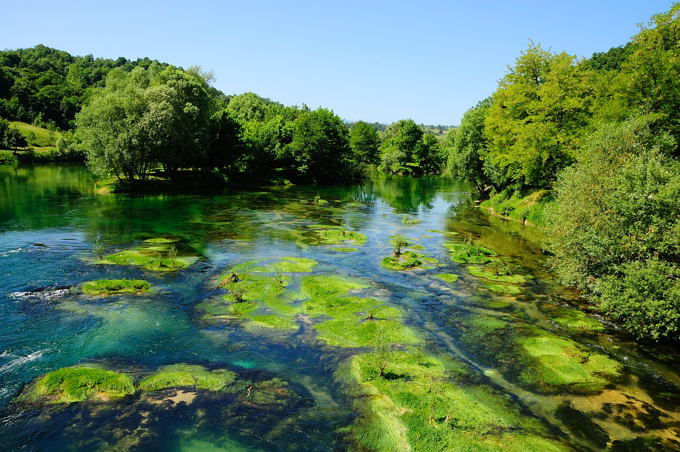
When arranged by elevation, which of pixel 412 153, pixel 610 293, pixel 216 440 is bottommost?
pixel 216 440

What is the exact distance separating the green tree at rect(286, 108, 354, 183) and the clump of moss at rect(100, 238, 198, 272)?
68.0 m

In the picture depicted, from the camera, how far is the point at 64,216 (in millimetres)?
47938

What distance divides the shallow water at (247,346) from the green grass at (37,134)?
11896 cm

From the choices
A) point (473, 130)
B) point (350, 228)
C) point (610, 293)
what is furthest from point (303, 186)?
point (610, 293)

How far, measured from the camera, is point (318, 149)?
101250mm

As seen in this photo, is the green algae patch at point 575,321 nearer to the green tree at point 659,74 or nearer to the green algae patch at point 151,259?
the green tree at point 659,74

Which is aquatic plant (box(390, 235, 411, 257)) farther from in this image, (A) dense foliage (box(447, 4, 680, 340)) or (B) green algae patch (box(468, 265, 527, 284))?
(A) dense foliage (box(447, 4, 680, 340))

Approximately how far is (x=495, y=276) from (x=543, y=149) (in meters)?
29.1

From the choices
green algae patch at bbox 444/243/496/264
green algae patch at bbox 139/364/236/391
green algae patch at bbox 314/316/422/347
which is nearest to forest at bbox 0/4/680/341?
green algae patch at bbox 444/243/496/264

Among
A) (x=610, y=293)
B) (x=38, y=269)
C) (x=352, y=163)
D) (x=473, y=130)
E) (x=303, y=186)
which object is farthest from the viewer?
(x=352, y=163)

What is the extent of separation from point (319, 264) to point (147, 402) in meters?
19.4

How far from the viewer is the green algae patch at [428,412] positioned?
13.8 m

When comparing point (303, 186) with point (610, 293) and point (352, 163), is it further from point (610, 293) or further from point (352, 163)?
point (610, 293)

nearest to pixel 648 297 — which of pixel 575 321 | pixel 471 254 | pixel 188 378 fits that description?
pixel 575 321
